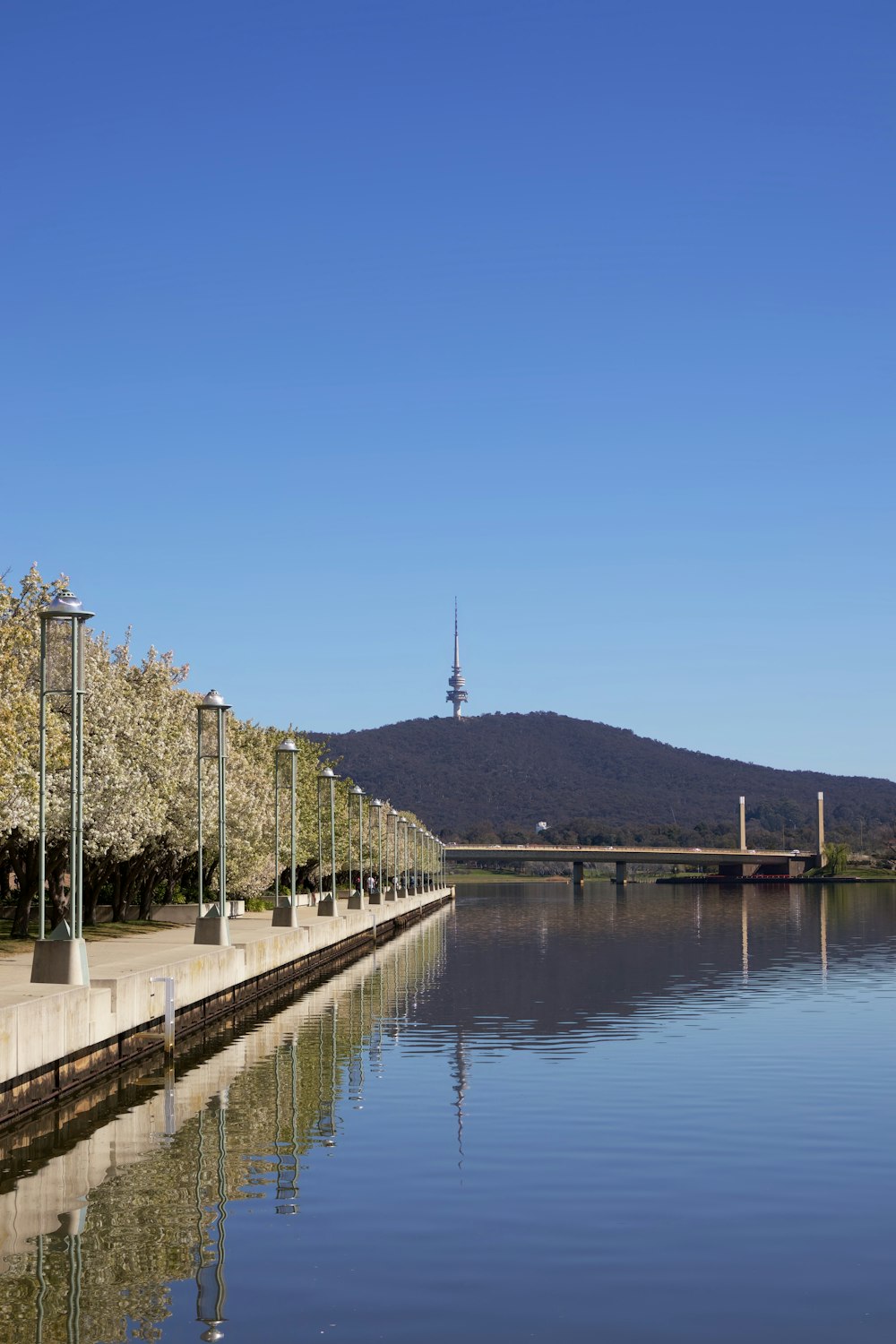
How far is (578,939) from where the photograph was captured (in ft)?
288

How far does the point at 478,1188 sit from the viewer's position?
20875 millimetres

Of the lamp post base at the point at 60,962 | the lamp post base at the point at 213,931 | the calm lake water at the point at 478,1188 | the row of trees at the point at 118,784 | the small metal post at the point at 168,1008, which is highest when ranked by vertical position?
the row of trees at the point at 118,784

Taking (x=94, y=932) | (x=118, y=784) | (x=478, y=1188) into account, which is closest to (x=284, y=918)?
(x=94, y=932)

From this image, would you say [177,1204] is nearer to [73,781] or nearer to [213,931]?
[73,781]

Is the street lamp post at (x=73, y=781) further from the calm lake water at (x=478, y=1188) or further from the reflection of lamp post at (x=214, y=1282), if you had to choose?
the reflection of lamp post at (x=214, y=1282)

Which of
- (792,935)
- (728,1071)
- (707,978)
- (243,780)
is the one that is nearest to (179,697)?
(243,780)

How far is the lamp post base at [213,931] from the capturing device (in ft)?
152

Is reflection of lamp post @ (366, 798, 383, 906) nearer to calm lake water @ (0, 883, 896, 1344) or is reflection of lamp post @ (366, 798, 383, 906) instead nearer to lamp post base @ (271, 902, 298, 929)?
lamp post base @ (271, 902, 298, 929)

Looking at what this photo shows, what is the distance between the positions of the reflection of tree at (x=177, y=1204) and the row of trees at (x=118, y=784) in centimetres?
1236

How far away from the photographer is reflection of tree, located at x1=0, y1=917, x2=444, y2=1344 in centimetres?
1527

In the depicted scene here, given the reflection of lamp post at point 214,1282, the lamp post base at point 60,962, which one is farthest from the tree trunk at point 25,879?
the reflection of lamp post at point 214,1282

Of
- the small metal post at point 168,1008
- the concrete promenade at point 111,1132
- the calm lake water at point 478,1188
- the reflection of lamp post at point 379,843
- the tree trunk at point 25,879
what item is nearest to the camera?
the calm lake water at point 478,1188

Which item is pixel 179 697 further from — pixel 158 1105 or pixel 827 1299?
pixel 827 1299

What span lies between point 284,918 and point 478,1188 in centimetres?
4197
